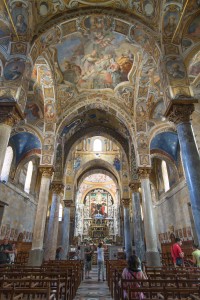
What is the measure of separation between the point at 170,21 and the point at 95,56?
15.2 feet

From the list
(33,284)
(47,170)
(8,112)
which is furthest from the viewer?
(47,170)

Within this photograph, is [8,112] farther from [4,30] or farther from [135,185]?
[135,185]

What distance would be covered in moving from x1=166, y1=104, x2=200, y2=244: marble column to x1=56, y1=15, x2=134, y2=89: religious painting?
18.4 ft

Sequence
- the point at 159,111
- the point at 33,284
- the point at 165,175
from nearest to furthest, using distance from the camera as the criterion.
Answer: the point at 33,284 → the point at 159,111 → the point at 165,175

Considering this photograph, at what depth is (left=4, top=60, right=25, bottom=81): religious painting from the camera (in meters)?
7.64

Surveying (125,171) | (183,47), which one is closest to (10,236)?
(125,171)

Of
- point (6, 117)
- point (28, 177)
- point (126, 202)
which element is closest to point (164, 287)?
point (6, 117)

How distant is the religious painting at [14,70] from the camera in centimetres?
764

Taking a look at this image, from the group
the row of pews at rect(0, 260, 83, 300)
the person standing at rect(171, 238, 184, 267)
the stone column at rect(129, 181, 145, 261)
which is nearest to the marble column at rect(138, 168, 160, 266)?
the stone column at rect(129, 181, 145, 261)

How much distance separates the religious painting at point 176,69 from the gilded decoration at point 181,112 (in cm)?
134

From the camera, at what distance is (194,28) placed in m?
8.36

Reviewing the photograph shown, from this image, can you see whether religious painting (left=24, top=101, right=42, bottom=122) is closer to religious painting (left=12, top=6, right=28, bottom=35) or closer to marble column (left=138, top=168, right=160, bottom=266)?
religious painting (left=12, top=6, right=28, bottom=35)

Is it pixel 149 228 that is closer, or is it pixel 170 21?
pixel 170 21

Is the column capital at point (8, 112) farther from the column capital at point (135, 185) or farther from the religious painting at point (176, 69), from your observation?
the column capital at point (135, 185)
